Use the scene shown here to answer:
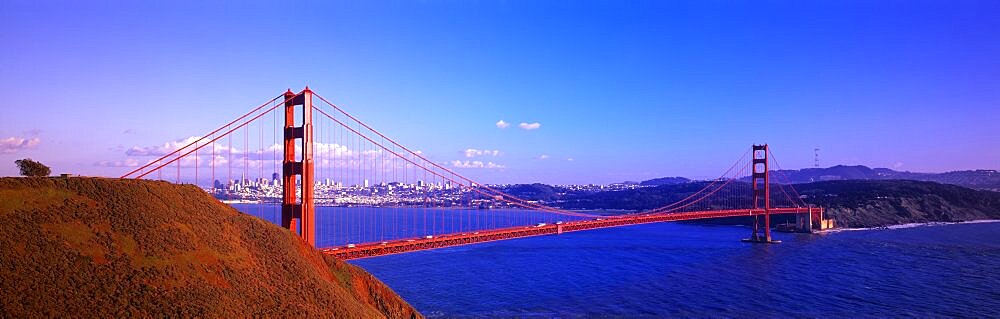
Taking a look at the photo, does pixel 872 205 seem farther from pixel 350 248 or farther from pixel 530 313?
pixel 350 248

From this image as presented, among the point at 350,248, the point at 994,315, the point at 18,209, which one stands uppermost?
the point at 18,209

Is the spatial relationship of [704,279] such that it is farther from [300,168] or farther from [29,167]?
[29,167]

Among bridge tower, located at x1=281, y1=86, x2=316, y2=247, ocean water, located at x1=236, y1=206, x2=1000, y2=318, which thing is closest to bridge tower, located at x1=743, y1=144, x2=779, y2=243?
ocean water, located at x1=236, y1=206, x2=1000, y2=318

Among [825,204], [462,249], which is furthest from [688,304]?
[825,204]

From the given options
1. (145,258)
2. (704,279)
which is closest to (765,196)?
(704,279)

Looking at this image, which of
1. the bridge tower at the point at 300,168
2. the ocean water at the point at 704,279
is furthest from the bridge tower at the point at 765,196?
the bridge tower at the point at 300,168

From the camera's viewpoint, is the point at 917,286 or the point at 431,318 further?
the point at 917,286
